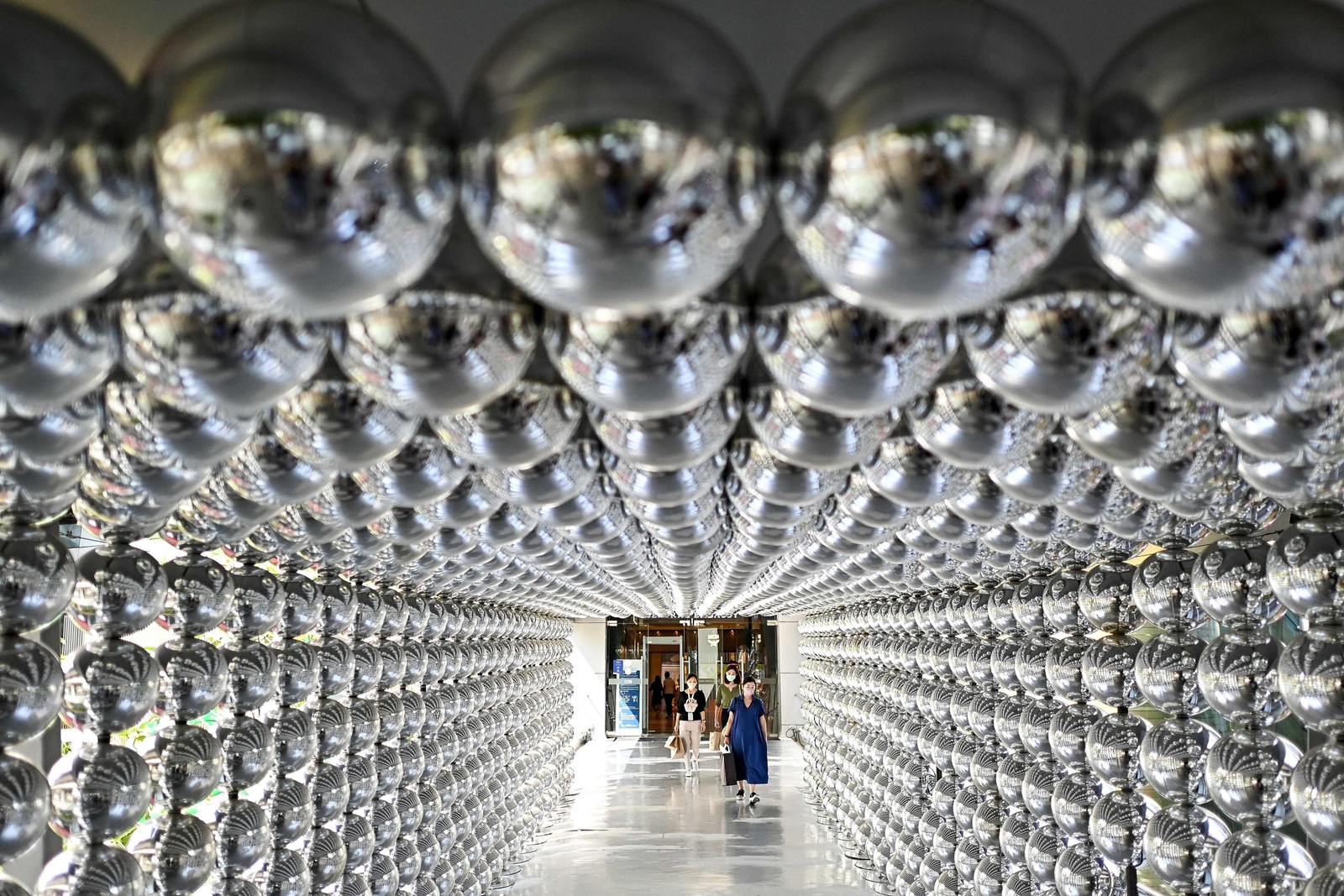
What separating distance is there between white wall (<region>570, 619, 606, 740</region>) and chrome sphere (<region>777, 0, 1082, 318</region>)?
2476 cm

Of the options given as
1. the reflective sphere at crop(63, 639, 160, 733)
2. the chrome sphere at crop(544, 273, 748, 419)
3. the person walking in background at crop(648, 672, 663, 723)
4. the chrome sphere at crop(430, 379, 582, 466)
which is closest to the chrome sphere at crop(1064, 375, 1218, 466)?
the chrome sphere at crop(544, 273, 748, 419)

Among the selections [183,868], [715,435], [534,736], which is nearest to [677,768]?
[534,736]

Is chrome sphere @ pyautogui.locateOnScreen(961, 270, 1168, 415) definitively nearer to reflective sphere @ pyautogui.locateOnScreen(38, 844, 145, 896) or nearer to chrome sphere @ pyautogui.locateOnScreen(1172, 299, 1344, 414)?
chrome sphere @ pyautogui.locateOnScreen(1172, 299, 1344, 414)

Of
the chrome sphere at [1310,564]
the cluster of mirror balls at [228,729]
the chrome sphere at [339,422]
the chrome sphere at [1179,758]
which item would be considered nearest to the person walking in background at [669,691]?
the cluster of mirror balls at [228,729]

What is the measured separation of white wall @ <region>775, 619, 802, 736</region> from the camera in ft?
82.8

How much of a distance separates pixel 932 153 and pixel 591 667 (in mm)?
25214

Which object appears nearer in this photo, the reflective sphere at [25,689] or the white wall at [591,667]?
the reflective sphere at [25,689]

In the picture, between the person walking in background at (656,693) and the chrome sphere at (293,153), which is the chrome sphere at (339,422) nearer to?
the chrome sphere at (293,153)

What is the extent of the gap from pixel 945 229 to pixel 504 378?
706mm

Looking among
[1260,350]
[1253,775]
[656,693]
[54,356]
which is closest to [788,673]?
[656,693]

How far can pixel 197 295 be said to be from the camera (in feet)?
4.81

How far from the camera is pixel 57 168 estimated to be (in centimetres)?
105

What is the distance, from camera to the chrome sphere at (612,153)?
102 cm

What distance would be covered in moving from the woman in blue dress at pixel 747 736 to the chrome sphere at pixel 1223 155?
1363 cm
